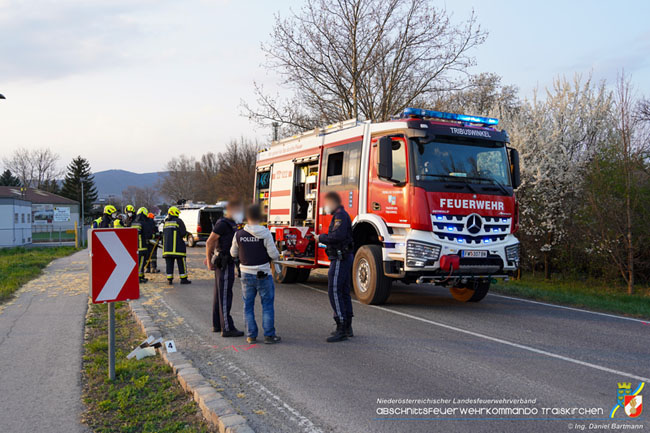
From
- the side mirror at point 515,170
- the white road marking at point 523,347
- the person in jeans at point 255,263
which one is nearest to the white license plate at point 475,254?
the white road marking at point 523,347

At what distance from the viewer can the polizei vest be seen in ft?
21.9

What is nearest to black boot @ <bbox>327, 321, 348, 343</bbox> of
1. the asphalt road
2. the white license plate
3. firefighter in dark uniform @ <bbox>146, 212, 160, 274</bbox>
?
the asphalt road

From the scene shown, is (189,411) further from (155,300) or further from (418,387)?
(155,300)

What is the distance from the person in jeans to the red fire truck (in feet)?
9.49

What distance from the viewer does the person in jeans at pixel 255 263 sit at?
22.0 ft

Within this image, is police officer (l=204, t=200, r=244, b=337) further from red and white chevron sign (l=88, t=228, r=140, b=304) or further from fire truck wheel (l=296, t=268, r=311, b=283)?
fire truck wheel (l=296, t=268, r=311, b=283)

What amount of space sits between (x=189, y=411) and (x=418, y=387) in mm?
2173

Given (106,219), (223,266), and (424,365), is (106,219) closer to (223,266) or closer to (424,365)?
(223,266)

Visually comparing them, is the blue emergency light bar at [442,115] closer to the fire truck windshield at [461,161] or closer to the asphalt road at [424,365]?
the fire truck windshield at [461,161]

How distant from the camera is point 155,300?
1045 cm

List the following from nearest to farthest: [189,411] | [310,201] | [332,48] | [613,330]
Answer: [189,411] < [613,330] < [310,201] < [332,48]

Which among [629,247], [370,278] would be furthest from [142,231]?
[629,247]

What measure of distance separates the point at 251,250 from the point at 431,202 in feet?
11.5

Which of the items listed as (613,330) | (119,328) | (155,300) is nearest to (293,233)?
(155,300)
